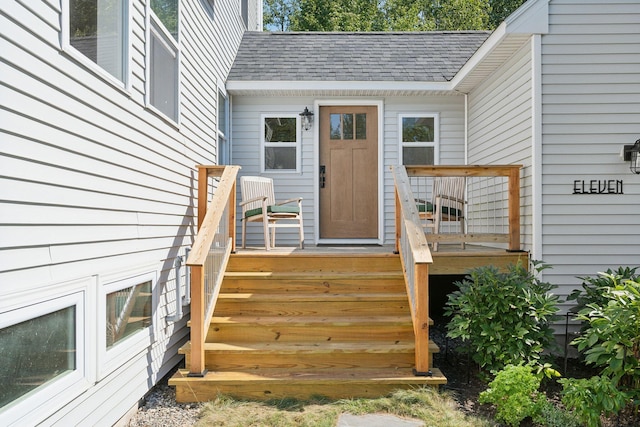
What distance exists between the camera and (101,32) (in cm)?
288

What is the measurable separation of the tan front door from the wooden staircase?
2328 millimetres

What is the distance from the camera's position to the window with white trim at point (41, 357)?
1.96 m

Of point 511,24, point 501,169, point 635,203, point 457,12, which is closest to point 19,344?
point 501,169

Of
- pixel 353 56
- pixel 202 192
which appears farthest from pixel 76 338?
pixel 353 56

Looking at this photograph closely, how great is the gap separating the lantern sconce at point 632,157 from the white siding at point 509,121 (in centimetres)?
81

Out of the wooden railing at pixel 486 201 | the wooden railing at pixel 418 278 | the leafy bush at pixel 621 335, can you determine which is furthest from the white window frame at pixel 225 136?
the leafy bush at pixel 621 335

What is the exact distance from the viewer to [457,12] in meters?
18.8

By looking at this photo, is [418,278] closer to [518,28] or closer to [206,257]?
[206,257]

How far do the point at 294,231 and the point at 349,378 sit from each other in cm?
350

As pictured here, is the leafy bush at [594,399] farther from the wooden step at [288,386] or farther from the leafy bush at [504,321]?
the wooden step at [288,386]

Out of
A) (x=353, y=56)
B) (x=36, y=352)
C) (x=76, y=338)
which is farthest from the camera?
(x=353, y=56)

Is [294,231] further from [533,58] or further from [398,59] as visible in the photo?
[533,58]

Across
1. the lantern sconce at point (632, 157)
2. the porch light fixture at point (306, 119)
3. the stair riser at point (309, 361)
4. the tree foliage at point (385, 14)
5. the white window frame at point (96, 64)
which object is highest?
the tree foliage at point (385, 14)

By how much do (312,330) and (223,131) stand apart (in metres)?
3.33
